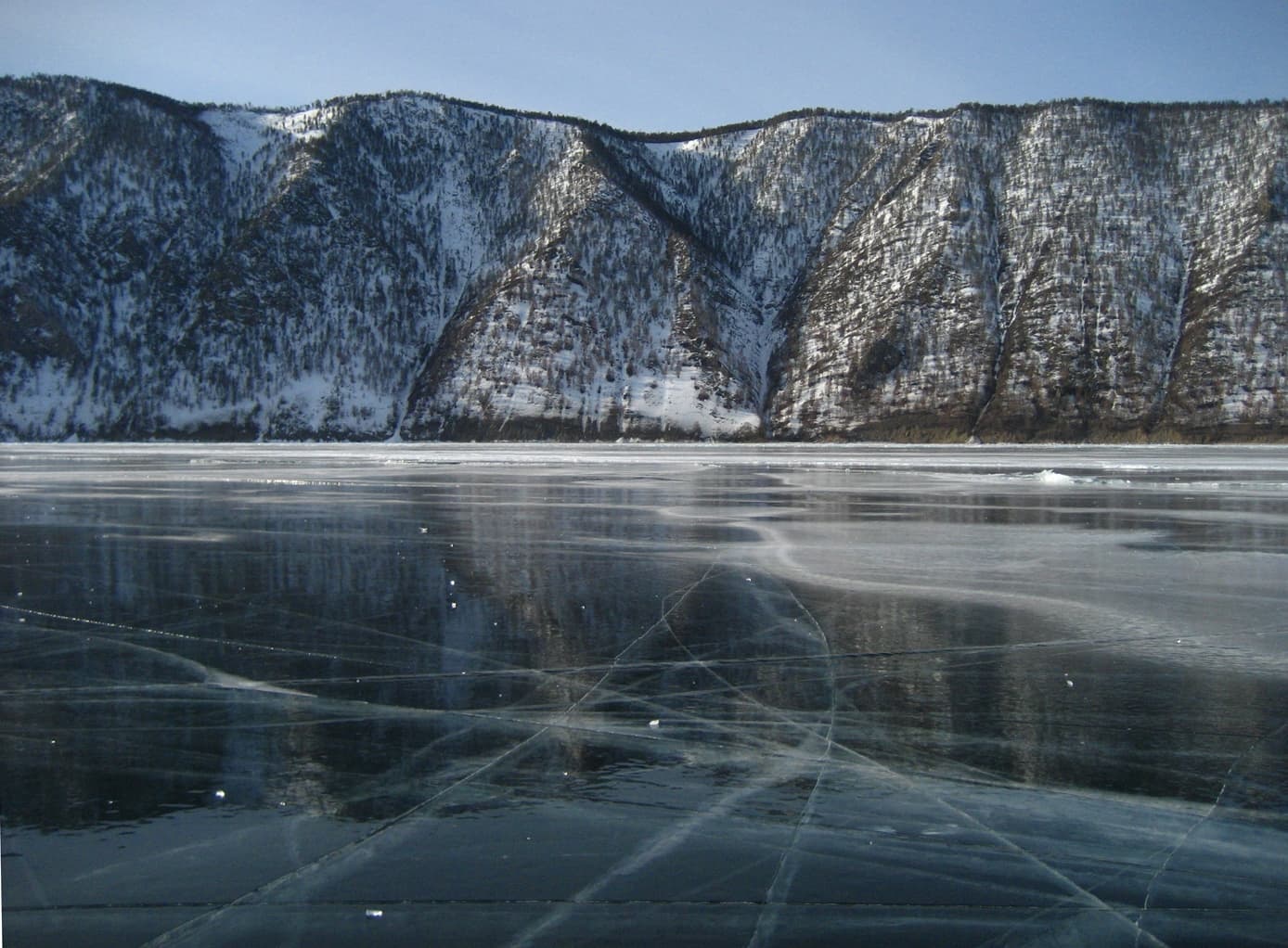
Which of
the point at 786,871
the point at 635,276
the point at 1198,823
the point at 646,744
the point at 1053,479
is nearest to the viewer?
the point at 786,871

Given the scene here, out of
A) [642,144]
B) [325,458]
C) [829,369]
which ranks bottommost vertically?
[325,458]

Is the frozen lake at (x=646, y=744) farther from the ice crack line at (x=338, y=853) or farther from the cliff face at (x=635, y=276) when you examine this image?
the cliff face at (x=635, y=276)

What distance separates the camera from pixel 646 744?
679cm

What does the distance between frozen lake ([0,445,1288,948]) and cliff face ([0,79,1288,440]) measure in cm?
7182

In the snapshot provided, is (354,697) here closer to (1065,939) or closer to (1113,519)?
(1065,939)

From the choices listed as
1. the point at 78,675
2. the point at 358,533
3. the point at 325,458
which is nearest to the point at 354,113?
the point at 325,458

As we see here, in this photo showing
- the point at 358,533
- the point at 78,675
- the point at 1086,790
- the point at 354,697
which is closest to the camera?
the point at 1086,790

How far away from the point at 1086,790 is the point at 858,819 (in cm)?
140

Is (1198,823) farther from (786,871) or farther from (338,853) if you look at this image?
(338,853)

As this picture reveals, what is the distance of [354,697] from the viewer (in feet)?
26.0

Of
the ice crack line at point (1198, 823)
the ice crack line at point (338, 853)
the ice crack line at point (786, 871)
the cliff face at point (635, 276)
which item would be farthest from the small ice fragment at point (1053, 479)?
the cliff face at point (635, 276)

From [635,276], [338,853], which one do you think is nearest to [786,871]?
[338,853]

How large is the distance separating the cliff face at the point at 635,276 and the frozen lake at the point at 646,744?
2828 inches

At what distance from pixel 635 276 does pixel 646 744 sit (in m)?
92.6
